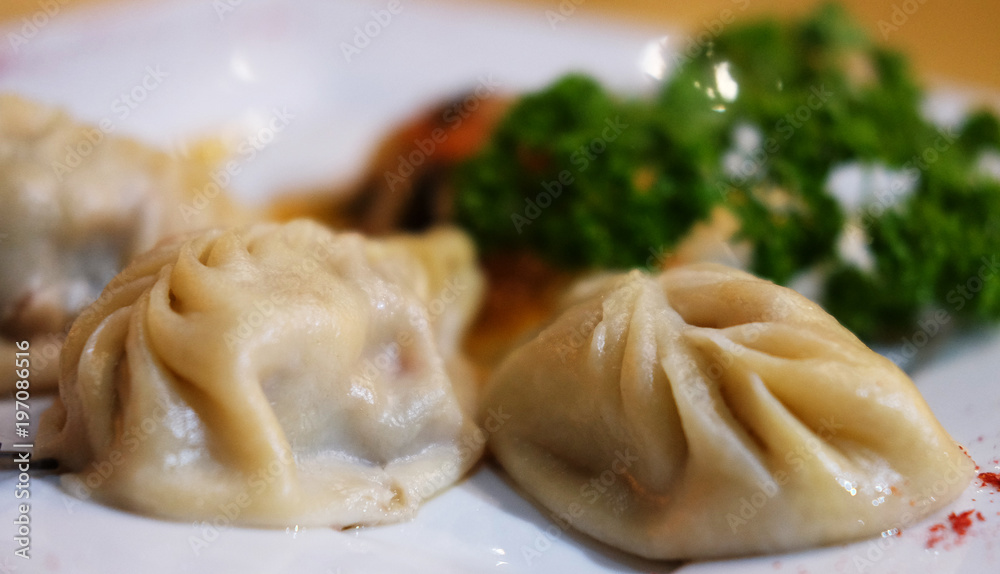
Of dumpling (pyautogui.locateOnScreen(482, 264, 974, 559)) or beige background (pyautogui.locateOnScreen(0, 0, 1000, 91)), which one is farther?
beige background (pyautogui.locateOnScreen(0, 0, 1000, 91))

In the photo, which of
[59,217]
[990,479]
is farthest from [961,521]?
[59,217]

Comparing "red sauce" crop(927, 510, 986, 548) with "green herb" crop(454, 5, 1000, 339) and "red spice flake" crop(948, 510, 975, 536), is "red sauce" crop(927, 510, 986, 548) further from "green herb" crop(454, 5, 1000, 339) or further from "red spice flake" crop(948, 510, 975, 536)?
"green herb" crop(454, 5, 1000, 339)

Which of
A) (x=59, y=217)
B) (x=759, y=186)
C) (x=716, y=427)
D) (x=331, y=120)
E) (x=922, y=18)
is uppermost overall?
(x=922, y=18)

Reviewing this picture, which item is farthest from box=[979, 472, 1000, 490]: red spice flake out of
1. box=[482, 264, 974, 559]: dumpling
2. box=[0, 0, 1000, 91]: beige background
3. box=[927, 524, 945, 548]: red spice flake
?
box=[0, 0, 1000, 91]: beige background

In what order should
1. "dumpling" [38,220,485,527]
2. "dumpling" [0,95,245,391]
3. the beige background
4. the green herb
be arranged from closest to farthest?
1. "dumpling" [38,220,485,527]
2. "dumpling" [0,95,245,391]
3. the green herb
4. the beige background

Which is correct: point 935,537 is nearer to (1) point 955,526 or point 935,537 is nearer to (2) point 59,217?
(1) point 955,526
